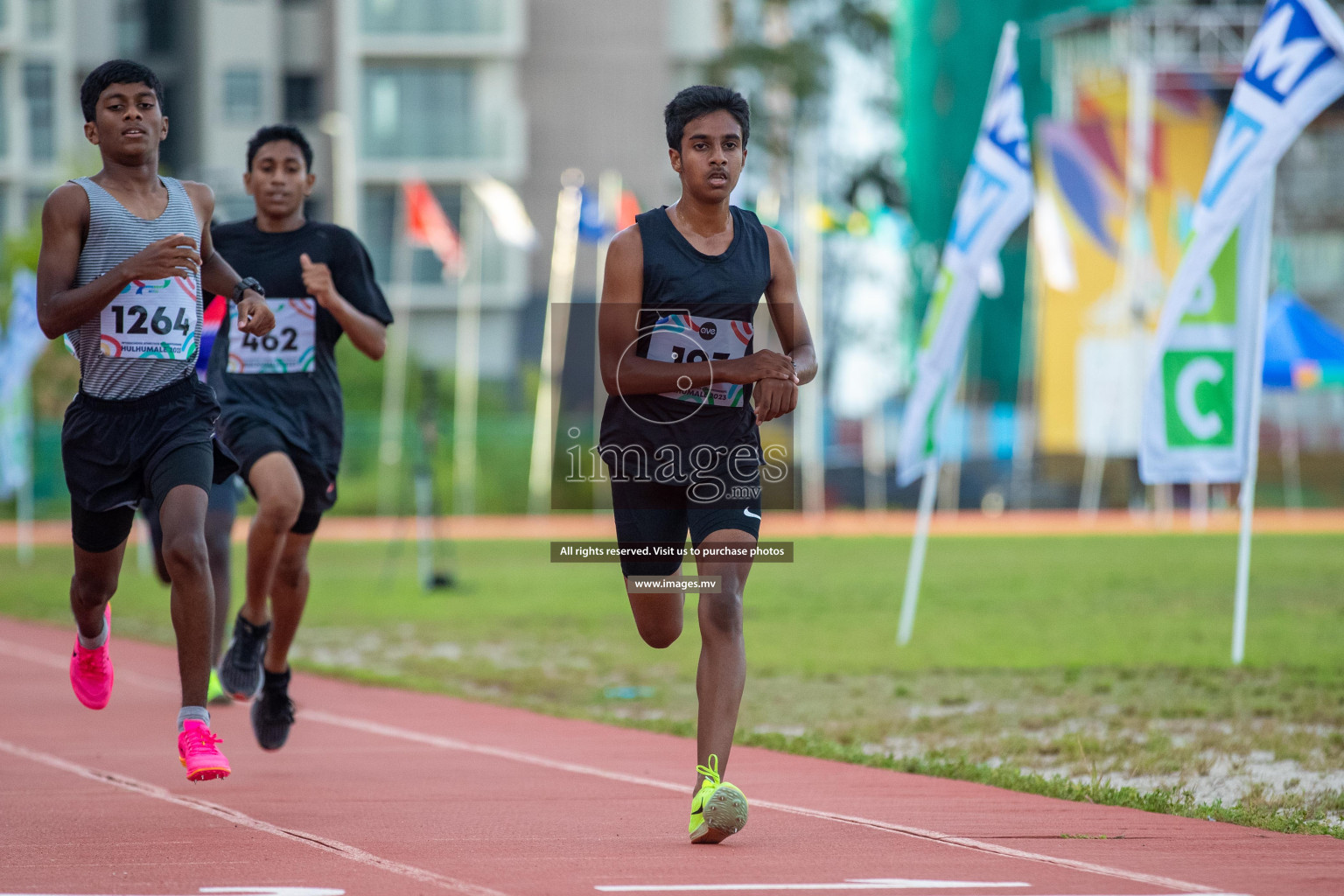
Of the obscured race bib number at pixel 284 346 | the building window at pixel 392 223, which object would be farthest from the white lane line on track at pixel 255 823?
the building window at pixel 392 223

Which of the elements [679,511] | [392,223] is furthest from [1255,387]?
[392,223]

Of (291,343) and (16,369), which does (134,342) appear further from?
(16,369)

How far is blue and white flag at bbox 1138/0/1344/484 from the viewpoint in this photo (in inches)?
428

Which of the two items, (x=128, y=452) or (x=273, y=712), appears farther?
(x=273, y=712)

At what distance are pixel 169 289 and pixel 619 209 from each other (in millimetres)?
28609

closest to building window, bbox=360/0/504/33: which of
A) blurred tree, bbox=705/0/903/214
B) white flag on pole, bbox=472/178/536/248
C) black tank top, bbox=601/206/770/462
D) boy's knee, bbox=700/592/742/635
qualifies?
blurred tree, bbox=705/0/903/214

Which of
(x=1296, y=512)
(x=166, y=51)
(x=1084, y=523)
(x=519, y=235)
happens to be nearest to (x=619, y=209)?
(x=519, y=235)

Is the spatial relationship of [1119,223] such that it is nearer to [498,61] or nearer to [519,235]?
[519,235]

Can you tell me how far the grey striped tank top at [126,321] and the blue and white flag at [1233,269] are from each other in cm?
681

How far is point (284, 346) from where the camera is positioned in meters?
8.00

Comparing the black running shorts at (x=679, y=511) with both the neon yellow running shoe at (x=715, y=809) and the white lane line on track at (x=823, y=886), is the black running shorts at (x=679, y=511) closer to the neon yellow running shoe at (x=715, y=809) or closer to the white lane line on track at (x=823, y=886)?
the neon yellow running shoe at (x=715, y=809)

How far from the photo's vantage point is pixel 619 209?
113 ft

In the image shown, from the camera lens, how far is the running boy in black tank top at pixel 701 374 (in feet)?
19.0

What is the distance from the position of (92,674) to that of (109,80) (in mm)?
2139
